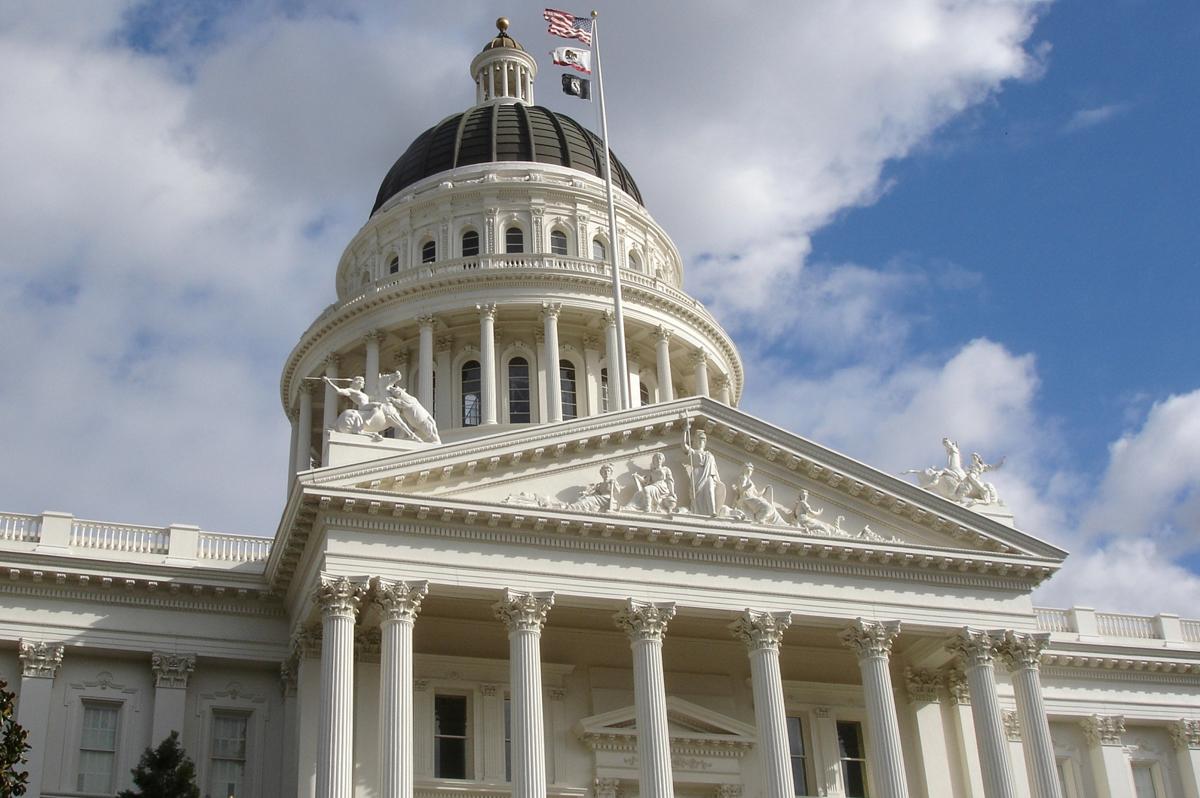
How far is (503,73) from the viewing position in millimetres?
62312

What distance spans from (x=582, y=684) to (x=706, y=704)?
9.78ft

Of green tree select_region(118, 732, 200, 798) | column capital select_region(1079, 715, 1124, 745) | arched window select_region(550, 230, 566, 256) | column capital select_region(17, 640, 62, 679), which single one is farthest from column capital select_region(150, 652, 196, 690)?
arched window select_region(550, 230, 566, 256)

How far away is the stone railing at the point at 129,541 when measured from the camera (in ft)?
111

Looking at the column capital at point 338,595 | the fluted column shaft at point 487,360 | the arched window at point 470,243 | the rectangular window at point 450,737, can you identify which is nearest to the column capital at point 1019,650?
the rectangular window at point 450,737

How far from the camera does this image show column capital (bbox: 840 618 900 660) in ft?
108

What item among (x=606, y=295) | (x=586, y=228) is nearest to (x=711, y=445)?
(x=606, y=295)

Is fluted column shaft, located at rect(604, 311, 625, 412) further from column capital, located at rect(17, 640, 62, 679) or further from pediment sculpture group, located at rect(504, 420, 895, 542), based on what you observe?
column capital, located at rect(17, 640, 62, 679)

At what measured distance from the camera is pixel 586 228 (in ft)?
178

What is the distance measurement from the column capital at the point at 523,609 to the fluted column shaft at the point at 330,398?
60.0ft

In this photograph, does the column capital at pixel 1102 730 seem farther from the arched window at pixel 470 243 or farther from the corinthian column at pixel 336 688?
the arched window at pixel 470 243

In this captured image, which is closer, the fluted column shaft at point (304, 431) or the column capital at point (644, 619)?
the column capital at point (644, 619)

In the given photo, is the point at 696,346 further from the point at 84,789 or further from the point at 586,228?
the point at 84,789

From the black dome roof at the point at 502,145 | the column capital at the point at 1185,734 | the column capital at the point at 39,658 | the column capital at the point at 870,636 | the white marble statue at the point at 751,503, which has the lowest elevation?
the column capital at the point at 1185,734

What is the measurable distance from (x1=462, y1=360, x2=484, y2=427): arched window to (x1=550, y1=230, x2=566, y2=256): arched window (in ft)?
17.1
